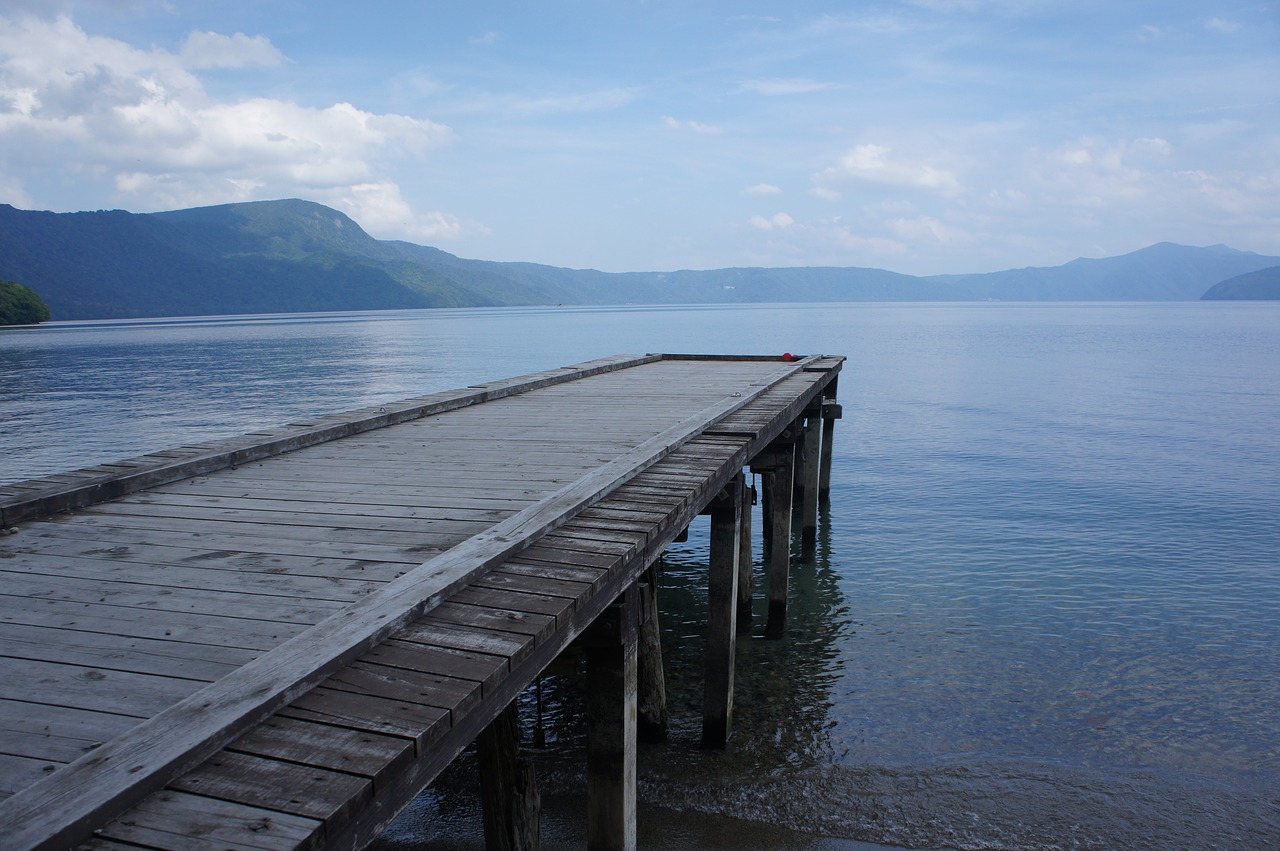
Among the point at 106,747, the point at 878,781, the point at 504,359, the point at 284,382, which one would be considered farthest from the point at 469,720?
the point at 504,359

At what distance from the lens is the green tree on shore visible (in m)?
103

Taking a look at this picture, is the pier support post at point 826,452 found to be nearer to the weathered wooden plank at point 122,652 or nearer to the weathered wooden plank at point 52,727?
the weathered wooden plank at point 122,652

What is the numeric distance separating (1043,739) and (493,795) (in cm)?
573

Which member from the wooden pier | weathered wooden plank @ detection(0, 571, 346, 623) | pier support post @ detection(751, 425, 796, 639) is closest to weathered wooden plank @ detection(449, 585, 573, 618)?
the wooden pier

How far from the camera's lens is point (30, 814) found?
2.18m

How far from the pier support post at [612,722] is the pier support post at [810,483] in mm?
10443

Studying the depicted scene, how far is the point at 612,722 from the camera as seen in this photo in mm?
4707

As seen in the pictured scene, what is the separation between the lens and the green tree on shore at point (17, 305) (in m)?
103

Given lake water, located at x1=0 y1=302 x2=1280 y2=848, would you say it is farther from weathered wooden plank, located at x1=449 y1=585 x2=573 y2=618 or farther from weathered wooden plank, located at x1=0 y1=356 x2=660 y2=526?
weathered wooden plank, located at x1=449 y1=585 x2=573 y2=618

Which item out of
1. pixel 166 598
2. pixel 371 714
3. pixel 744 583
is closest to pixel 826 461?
pixel 744 583

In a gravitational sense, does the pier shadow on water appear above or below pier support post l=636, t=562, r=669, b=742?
below

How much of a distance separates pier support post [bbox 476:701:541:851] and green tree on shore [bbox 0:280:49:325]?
4841 inches

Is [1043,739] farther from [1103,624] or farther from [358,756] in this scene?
[358,756]

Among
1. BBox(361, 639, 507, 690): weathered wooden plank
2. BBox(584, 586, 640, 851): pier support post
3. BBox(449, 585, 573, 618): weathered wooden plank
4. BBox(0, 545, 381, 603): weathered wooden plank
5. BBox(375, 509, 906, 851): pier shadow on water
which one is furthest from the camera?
BBox(375, 509, 906, 851): pier shadow on water
